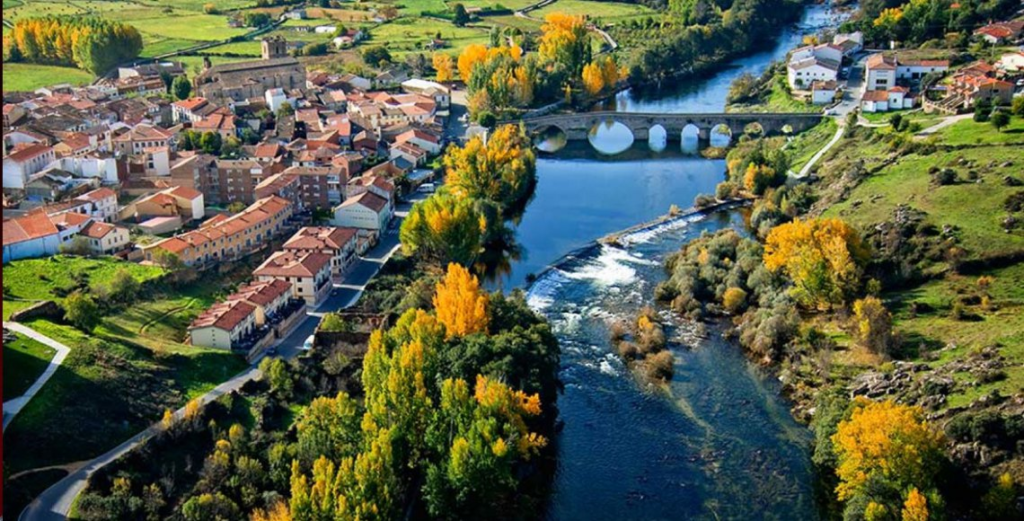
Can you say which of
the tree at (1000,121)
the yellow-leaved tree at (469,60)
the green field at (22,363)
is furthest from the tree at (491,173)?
the tree at (1000,121)

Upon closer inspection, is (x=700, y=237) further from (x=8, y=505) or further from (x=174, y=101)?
(x=174, y=101)

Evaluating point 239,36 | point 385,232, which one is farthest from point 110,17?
point 385,232

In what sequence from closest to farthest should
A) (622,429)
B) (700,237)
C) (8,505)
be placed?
(8,505), (622,429), (700,237)

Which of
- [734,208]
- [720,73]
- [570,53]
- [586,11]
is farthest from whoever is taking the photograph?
[586,11]

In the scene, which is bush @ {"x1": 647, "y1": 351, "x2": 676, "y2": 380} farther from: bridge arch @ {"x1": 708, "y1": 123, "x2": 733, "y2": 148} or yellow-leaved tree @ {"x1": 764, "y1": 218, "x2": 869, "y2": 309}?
bridge arch @ {"x1": 708, "y1": 123, "x2": 733, "y2": 148}

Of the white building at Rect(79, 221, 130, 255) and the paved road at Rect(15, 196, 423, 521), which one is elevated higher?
the white building at Rect(79, 221, 130, 255)

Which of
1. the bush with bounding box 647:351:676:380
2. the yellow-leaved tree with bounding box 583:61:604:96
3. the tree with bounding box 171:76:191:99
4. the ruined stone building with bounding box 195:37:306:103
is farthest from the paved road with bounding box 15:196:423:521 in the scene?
the yellow-leaved tree with bounding box 583:61:604:96
